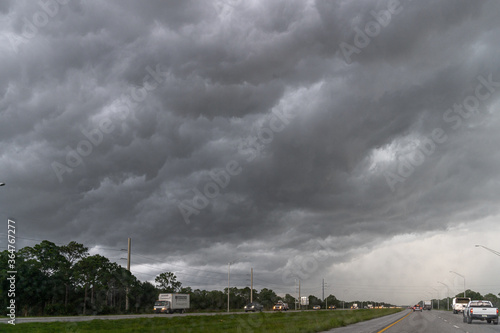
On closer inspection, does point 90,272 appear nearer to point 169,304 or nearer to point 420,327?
point 169,304

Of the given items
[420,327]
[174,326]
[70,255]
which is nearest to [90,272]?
[70,255]

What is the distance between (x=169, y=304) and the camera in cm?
7844

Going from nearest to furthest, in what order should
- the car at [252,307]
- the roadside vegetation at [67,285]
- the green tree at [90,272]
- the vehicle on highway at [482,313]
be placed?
1. the vehicle on highway at [482,313]
2. the roadside vegetation at [67,285]
3. the green tree at [90,272]
4. the car at [252,307]

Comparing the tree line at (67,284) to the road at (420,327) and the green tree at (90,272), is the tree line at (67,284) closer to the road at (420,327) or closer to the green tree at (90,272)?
the green tree at (90,272)

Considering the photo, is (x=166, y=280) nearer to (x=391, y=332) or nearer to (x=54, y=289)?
(x=54, y=289)

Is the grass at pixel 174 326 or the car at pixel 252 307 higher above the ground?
the grass at pixel 174 326

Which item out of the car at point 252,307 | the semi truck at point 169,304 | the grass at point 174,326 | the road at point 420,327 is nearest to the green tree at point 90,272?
the semi truck at point 169,304

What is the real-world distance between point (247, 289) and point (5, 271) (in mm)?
142107

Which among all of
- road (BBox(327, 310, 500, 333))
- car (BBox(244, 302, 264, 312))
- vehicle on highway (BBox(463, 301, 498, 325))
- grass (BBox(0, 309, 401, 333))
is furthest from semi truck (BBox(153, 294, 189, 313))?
vehicle on highway (BBox(463, 301, 498, 325))

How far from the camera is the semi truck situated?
7769 cm

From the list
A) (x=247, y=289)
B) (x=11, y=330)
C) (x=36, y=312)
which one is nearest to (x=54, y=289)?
(x=36, y=312)

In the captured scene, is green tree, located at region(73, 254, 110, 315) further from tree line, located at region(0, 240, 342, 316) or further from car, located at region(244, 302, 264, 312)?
car, located at region(244, 302, 264, 312)

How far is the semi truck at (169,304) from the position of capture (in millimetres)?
77688

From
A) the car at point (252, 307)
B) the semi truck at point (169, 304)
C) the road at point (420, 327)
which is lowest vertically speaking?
the car at point (252, 307)
